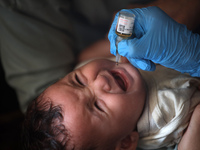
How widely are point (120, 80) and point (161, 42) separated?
0.32 m

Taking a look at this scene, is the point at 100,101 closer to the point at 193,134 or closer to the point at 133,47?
the point at 133,47

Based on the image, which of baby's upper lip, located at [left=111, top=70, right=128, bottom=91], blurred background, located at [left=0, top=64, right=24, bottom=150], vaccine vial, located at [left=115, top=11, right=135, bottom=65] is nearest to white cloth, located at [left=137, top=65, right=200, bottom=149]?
baby's upper lip, located at [left=111, top=70, right=128, bottom=91]

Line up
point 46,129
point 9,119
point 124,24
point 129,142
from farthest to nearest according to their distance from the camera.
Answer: point 9,119 < point 129,142 < point 46,129 < point 124,24

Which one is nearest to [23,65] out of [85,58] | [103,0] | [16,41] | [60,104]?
[16,41]

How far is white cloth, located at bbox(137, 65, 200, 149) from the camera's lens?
996mm

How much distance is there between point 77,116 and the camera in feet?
3.05

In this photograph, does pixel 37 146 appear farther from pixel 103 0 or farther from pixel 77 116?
pixel 103 0

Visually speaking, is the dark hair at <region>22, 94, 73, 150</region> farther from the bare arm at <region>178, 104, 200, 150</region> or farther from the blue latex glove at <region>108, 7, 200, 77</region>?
the bare arm at <region>178, 104, 200, 150</region>

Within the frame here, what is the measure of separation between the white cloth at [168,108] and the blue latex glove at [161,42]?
0.17 metres

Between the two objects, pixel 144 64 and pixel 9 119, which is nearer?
pixel 144 64

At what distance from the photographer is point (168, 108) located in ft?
3.32

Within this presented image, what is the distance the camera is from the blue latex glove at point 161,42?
90cm

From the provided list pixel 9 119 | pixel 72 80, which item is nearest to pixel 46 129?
pixel 72 80

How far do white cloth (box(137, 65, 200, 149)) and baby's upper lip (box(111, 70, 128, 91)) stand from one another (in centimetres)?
15
